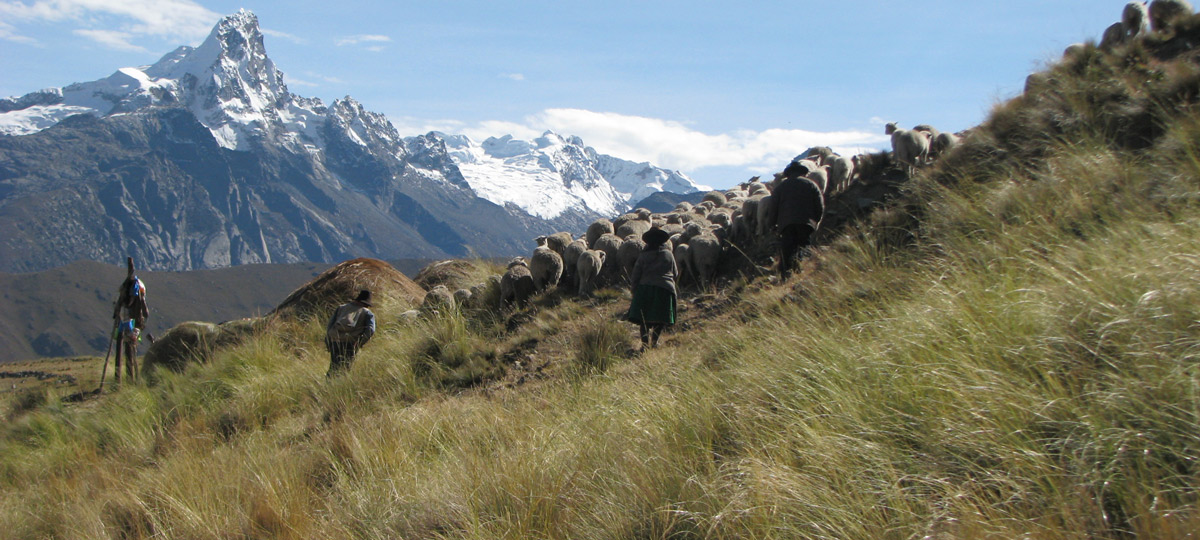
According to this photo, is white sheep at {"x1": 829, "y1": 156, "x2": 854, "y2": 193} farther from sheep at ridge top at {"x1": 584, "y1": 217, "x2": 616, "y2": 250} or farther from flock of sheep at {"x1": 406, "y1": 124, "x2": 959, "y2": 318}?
sheep at ridge top at {"x1": 584, "y1": 217, "x2": 616, "y2": 250}

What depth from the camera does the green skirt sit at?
8.95 metres

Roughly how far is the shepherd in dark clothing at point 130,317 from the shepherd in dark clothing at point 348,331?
6.60m

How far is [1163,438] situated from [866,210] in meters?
9.30

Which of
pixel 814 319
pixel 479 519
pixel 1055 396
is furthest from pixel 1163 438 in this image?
pixel 479 519

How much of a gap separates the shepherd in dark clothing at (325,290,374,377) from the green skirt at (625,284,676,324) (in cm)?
347

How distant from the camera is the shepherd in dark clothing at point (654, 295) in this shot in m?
8.97

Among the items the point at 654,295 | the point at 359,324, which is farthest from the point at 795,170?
the point at 359,324

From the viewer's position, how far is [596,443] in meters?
4.98

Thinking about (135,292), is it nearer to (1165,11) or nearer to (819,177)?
(819,177)

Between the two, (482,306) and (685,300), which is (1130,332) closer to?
(685,300)

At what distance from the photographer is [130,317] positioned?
1423 cm

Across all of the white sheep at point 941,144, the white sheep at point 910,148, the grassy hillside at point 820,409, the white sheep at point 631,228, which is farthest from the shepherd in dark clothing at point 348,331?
the white sheep at point 941,144

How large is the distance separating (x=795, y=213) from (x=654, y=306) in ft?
8.73

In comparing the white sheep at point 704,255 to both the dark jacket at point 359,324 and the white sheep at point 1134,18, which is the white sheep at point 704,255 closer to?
the dark jacket at point 359,324
